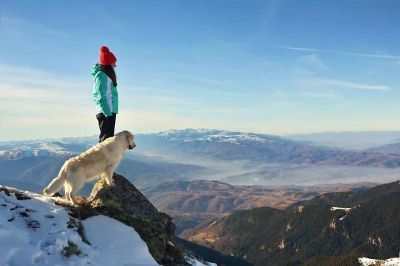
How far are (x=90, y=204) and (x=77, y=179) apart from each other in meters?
1.42

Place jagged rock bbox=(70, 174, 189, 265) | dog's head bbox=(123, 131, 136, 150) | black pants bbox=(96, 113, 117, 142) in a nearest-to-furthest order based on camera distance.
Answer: jagged rock bbox=(70, 174, 189, 265)
dog's head bbox=(123, 131, 136, 150)
black pants bbox=(96, 113, 117, 142)

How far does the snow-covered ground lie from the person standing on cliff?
18.3 ft

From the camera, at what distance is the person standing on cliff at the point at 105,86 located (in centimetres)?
2252

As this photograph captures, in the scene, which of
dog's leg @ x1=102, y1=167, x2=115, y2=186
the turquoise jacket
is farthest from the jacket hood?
dog's leg @ x1=102, y1=167, x2=115, y2=186

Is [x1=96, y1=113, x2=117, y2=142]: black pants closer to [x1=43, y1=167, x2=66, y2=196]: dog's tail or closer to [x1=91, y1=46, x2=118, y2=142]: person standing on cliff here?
[x1=91, y1=46, x2=118, y2=142]: person standing on cliff

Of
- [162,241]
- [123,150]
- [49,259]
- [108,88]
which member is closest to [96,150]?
[123,150]

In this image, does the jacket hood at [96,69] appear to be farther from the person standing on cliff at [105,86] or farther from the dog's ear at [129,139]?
the dog's ear at [129,139]

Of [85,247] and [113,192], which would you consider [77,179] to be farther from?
[85,247]

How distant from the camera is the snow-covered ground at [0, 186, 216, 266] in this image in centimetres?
1430

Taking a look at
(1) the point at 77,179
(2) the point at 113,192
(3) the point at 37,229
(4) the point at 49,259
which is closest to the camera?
(4) the point at 49,259

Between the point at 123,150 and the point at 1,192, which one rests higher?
the point at 123,150

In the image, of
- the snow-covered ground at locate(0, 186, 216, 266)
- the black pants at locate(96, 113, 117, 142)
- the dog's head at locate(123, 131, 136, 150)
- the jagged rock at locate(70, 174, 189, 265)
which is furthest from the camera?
the black pants at locate(96, 113, 117, 142)

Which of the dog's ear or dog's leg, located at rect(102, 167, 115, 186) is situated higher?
the dog's ear

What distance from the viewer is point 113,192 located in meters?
21.8
